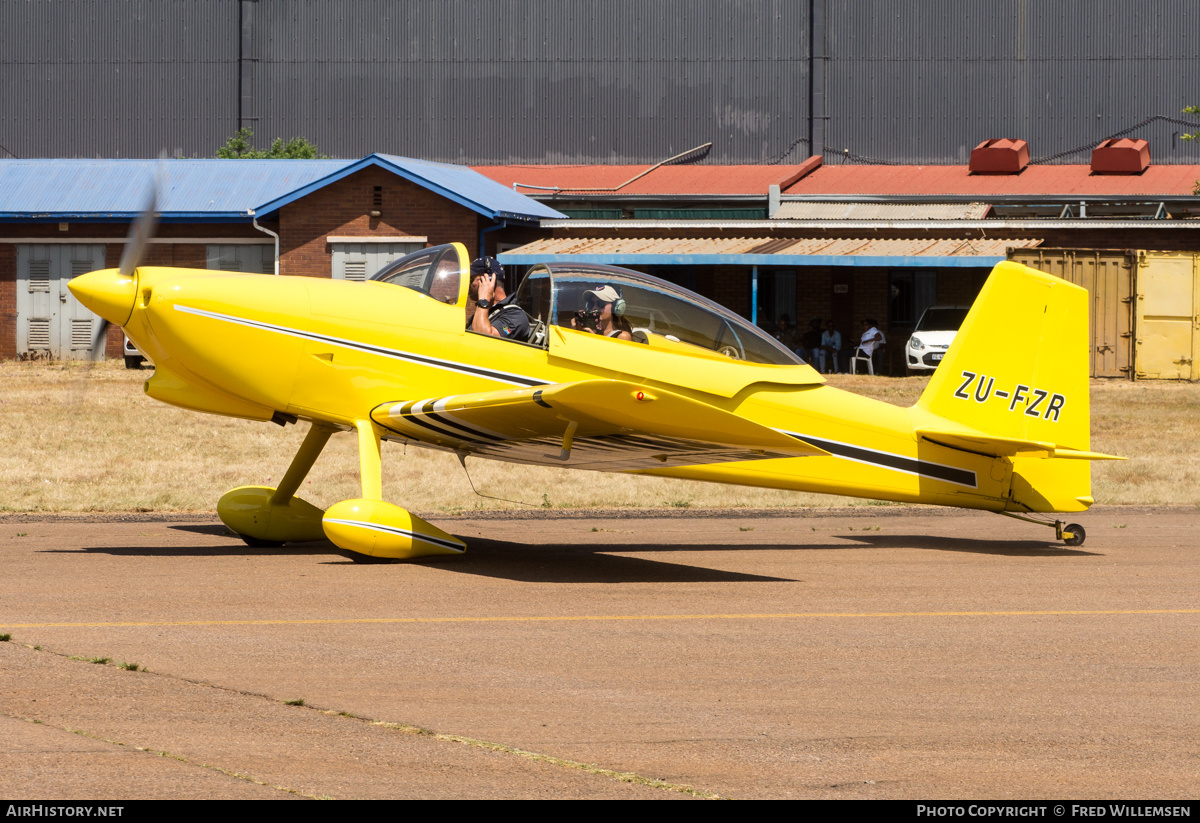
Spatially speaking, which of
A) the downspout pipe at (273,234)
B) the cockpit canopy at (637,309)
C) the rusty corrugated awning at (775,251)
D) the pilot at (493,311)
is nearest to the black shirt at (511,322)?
the pilot at (493,311)

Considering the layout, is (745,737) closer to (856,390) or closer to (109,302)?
(109,302)

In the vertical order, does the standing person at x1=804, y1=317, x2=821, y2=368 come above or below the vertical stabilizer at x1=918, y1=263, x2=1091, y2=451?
above

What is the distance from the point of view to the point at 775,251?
31297 mm

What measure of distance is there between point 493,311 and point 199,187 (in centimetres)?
2425

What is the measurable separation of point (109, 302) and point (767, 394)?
16.0ft

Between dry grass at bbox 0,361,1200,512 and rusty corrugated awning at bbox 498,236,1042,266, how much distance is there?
10.1 meters

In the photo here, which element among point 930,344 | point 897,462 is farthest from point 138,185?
point 897,462

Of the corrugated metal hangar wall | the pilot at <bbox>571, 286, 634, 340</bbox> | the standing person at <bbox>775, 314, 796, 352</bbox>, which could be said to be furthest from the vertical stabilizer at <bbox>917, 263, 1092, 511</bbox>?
the corrugated metal hangar wall

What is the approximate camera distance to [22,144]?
47.6m

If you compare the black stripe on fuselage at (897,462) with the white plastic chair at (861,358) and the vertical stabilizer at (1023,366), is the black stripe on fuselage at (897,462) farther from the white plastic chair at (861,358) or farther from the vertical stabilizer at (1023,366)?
the white plastic chair at (861,358)

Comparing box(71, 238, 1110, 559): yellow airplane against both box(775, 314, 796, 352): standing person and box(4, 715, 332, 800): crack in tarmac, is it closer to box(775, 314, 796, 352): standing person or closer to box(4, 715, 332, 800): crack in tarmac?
box(4, 715, 332, 800): crack in tarmac

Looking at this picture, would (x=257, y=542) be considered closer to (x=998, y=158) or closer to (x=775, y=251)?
(x=775, y=251)

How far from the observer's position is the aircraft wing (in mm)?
8141

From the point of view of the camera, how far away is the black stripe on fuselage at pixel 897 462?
34.1ft
